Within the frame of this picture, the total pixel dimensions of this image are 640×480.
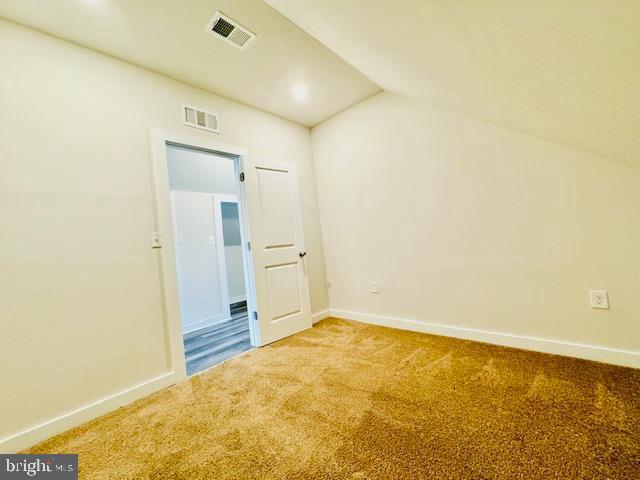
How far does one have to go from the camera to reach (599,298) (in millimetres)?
1729

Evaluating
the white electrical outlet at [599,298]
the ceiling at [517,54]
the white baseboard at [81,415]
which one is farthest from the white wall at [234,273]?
the white electrical outlet at [599,298]

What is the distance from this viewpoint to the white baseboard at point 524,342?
1.67m

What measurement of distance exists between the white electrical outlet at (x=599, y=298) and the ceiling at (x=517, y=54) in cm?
86

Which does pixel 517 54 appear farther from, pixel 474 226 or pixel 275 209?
pixel 275 209

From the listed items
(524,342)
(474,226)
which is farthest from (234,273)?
(524,342)

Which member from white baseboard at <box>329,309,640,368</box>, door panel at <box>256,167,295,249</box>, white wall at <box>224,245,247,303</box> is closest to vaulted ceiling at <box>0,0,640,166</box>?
door panel at <box>256,167,295,249</box>

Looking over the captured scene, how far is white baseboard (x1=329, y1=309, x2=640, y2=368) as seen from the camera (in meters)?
1.67

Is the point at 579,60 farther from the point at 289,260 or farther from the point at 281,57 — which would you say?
the point at 289,260

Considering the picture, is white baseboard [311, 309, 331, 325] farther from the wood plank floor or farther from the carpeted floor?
the carpeted floor

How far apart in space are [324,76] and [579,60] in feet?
6.48

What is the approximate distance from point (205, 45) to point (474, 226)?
2631 mm

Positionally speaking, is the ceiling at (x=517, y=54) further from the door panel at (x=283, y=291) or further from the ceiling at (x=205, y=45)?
the door panel at (x=283, y=291)

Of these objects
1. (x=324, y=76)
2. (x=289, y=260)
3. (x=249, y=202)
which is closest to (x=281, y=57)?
(x=324, y=76)

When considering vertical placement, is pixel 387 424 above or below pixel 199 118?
below
